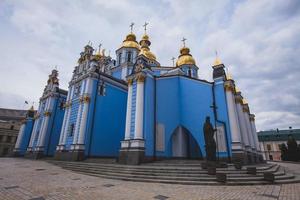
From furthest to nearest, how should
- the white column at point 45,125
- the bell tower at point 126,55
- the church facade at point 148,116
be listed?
1. the bell tower at point 126,55
2. the white column at point 45,125
3. the church facade at point 148,116

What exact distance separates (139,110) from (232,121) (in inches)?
291

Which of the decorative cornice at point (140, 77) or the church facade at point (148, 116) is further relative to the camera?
the decorative cornice at point (140, 77)

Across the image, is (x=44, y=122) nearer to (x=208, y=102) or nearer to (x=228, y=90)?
(x=208, y=102)

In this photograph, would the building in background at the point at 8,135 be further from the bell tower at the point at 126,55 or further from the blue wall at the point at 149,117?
the blue wall at the point at 149,117

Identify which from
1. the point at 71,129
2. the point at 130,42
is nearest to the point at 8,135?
the point at 71,129

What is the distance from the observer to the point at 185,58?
29672 mm

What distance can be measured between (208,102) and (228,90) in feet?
6.34

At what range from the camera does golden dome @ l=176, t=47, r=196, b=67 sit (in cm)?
2936

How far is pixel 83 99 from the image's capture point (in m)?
18.5

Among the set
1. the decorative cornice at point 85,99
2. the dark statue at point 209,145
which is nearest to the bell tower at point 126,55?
the decorative cornice at point 85,99

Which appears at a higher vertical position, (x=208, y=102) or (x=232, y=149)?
(x=208, y=102)

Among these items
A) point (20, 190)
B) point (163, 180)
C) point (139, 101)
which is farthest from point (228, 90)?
point (20, 190)

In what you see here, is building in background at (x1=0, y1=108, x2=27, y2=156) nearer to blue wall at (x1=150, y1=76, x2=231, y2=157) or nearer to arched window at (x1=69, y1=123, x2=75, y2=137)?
arched window at (x1=69, y1=123, x2=75, y2=137)

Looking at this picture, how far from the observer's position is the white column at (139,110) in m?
13.9
